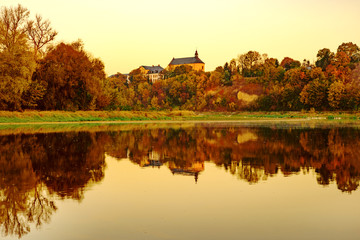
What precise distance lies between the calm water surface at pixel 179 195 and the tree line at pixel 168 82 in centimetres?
3884

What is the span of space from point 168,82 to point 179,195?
455 feet

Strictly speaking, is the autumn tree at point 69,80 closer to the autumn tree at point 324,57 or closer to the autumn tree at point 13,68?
the autumn tree at point 13,68

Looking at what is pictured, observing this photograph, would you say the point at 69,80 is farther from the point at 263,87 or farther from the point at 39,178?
the point at 263,87

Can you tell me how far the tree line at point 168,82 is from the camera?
56312 millimetres

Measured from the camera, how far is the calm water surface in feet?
28.1

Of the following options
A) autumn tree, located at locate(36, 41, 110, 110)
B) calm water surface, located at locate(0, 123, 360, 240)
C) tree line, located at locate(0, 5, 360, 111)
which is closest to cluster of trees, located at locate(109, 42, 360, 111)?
tree line, located at locate(0, 5, 360, 111)

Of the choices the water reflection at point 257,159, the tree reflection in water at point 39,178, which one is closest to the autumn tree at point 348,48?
the water reflection at point 257,159

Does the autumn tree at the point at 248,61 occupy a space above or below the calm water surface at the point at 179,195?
above

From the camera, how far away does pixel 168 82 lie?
149500mm

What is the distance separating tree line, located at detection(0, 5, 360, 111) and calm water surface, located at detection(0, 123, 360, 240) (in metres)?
38.8

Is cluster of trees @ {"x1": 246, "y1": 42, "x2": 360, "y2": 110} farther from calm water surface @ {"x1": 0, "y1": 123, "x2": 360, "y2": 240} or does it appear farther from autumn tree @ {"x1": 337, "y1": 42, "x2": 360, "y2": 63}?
calm water surface @ {"x1": 0, "y1": 123, "x2": 360, "y2": 240}

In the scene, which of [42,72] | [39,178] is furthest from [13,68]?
[39,178]

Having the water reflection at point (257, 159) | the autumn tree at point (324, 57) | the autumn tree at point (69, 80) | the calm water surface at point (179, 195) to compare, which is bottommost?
the water reflection at point (257, 159)

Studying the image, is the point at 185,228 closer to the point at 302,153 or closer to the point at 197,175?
the point at 197,175
